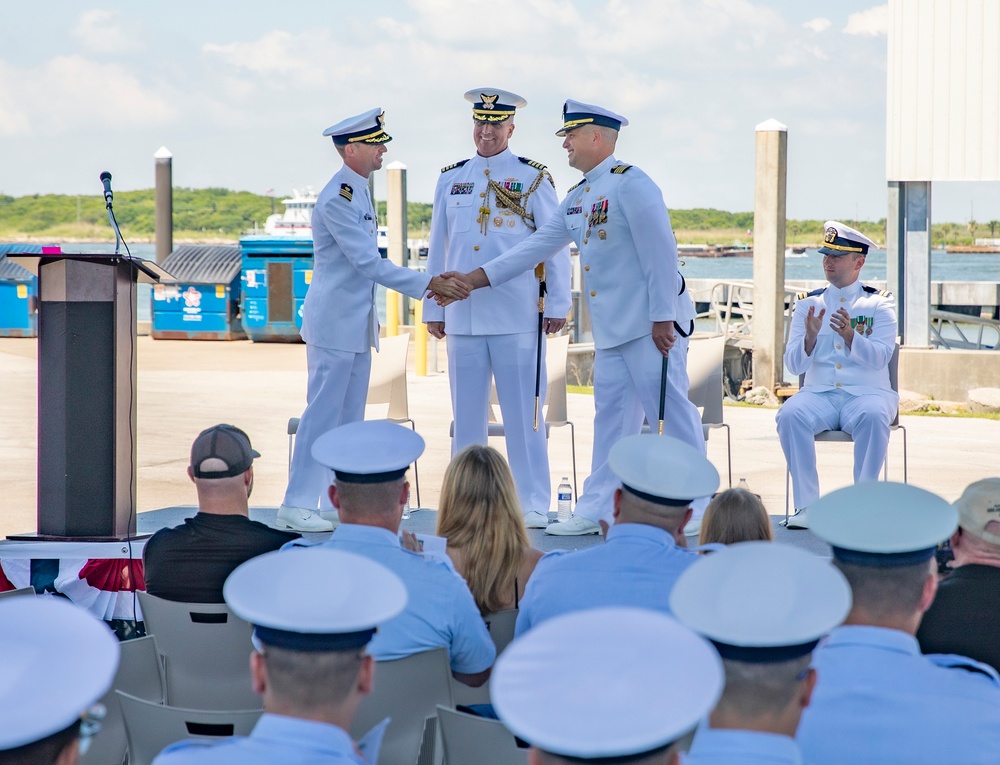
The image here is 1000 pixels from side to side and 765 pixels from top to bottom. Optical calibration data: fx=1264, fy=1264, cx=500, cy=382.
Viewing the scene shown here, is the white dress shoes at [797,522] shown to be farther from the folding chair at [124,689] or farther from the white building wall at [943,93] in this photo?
the white building wall at [943,93]

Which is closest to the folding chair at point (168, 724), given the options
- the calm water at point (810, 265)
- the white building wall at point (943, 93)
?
the white building wall at point (943, 93)

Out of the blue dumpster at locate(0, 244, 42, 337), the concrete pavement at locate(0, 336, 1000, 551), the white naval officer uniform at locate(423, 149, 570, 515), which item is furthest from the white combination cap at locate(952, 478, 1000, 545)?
the blue dumpster at locate(0, 244, 42, 337)

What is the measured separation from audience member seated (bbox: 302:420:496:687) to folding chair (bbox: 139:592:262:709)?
355 millimetres

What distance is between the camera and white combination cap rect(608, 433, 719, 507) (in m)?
2.55

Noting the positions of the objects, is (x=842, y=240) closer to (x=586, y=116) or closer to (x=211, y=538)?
(x=586, y=116)

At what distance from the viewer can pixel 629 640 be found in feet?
4.08

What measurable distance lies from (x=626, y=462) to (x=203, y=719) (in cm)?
101

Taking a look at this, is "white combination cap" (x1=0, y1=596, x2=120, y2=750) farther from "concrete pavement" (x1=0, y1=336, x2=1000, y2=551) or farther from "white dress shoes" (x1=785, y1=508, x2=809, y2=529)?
"white dress shoes" (x1=785, y1=508, x2=809, y2=529)

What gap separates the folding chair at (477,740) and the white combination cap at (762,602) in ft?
2.06

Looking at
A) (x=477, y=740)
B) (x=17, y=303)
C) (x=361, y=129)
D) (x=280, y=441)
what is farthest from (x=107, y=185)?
(x=17, y=303)

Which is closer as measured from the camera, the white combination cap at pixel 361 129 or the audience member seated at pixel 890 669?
the audience member seated at pixel 890 669

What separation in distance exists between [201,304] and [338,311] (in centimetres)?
1139

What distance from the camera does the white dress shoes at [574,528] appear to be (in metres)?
5.08

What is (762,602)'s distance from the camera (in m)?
1.52
